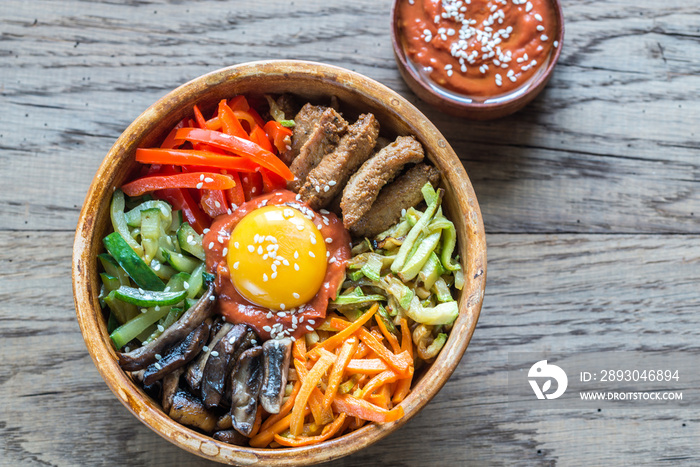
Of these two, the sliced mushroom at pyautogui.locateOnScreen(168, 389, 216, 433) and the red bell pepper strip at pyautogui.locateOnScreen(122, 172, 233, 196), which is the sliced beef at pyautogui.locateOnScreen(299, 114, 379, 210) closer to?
the red bell pepper strip at pyautogui.locateOnScreen(122, 172, 233, 196)

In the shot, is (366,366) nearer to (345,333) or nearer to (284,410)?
(345,333)

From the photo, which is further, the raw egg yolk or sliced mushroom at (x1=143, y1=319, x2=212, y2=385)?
the raw egg yolk

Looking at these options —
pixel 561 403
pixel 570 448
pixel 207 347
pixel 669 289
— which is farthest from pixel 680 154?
pixel 207 347

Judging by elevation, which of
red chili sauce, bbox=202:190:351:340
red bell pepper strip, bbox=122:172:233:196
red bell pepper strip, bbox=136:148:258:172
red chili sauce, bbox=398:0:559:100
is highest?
red chili sauce, bbox=398:0:559:100

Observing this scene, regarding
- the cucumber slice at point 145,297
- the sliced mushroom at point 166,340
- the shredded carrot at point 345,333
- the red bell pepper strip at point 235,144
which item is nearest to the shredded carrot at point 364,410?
the shredded carrot at point 345,333

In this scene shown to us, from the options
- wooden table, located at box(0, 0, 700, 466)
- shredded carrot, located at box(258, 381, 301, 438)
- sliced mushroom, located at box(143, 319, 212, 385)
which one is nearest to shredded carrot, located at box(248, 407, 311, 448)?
shredded carrot, located at box(258, 381, 301, 438)

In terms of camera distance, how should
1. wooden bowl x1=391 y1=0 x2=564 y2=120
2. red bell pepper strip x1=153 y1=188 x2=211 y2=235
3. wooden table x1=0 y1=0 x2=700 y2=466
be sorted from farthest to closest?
wooden table x1=0 y1=0 x2=700 y2=466 < wooden bowl x1=391 y1=0 x2=564 y2=120 < red bell pepper strip x1=153 y1=188 x2=211 y2=235
